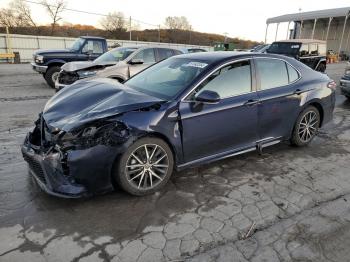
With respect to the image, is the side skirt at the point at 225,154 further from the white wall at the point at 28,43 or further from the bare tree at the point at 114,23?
the bare tree at the point at 114,23

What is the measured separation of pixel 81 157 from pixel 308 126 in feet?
12.6

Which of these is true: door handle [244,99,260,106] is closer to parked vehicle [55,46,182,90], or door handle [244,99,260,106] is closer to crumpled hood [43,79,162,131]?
crumpled hood [43,79,162,131]

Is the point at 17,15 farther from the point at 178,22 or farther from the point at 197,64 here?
the point at 197,64

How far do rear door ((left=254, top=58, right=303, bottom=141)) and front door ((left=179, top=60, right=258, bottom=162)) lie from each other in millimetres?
171

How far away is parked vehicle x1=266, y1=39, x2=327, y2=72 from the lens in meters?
15.9

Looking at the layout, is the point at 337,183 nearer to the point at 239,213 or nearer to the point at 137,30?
the point at 239,213

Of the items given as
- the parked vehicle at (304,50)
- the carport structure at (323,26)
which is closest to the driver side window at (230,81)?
the parked vehicle at (304,50)

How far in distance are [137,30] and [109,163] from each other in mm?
56216

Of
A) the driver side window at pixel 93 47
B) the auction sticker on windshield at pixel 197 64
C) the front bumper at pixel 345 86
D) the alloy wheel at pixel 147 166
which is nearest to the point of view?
the alloy wheel at pixel 147 166

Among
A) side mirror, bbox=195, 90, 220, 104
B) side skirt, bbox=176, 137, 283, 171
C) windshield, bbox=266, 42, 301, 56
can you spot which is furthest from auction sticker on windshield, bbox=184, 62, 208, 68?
windshield, bbox=266, 42, 301, 56

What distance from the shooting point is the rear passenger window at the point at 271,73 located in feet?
14.8

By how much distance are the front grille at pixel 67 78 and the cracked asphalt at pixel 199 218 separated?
14.2 ft

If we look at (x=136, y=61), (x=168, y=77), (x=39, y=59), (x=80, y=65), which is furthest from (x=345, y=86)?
(x=39, y=59)

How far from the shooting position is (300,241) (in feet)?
9.57
